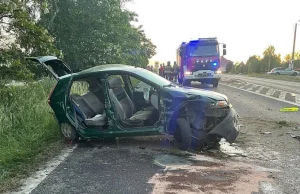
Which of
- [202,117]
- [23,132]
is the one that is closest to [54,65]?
[23,132]

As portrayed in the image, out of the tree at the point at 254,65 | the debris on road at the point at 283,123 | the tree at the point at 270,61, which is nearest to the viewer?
the debris on road at the point at 283,123

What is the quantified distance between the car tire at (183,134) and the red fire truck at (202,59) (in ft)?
49.9

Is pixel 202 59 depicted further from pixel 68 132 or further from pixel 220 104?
pixel 68 132

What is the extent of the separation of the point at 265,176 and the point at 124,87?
376 centimetres

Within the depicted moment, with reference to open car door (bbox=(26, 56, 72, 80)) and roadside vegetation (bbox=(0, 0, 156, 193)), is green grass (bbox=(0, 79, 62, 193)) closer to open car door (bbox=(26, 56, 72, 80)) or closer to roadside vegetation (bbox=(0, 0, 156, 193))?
roadside vegetation (bbox=(0, 0, 156, 193))

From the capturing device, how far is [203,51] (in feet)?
67.4

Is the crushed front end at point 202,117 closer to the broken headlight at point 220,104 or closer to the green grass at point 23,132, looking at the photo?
the broken headlight at point 220,104

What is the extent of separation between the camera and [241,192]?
3740mm

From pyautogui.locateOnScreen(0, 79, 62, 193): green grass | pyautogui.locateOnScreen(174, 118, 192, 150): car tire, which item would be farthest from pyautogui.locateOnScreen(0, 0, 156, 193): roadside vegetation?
pyautogui.locateOnScreen(174, 118, 192, 150): car tire

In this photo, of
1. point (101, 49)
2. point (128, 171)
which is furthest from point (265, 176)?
point (101, 49)

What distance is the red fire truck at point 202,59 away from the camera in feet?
66.7

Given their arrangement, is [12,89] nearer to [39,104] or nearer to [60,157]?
[39,104]

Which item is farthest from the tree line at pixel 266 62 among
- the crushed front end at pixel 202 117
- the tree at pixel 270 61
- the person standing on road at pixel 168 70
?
the crushed front end at pixel 202 117

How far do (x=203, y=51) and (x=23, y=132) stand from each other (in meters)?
15.6
